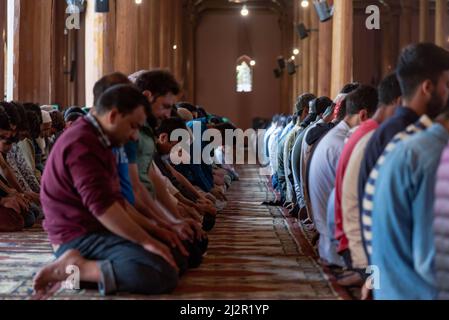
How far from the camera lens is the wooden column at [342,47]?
1338cm

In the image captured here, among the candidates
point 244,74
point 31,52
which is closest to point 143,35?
point 31,52

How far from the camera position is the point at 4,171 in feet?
26.6

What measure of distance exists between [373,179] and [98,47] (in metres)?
8.98

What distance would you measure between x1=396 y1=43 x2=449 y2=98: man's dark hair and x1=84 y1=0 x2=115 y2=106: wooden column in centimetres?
879

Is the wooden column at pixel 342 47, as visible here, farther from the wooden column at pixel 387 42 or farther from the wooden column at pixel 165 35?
the wooden column at pixel 387 42

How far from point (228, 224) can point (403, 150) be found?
19.1 ft

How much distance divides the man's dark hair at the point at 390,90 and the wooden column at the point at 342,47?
27.7ft

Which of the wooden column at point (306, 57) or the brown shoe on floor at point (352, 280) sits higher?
the wooden column at point (306, 57)

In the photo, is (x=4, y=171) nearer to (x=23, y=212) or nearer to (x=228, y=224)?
(x=23, y=212)

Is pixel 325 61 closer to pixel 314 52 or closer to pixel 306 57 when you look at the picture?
pixel 314 52

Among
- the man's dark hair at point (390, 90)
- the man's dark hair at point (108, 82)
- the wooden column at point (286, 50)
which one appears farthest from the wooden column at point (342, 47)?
the wooden column at point (286, 50)

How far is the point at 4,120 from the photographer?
25.1 feet

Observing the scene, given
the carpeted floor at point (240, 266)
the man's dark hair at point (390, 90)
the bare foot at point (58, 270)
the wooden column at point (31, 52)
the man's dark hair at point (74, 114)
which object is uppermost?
the wooden column at point (31, 52)
